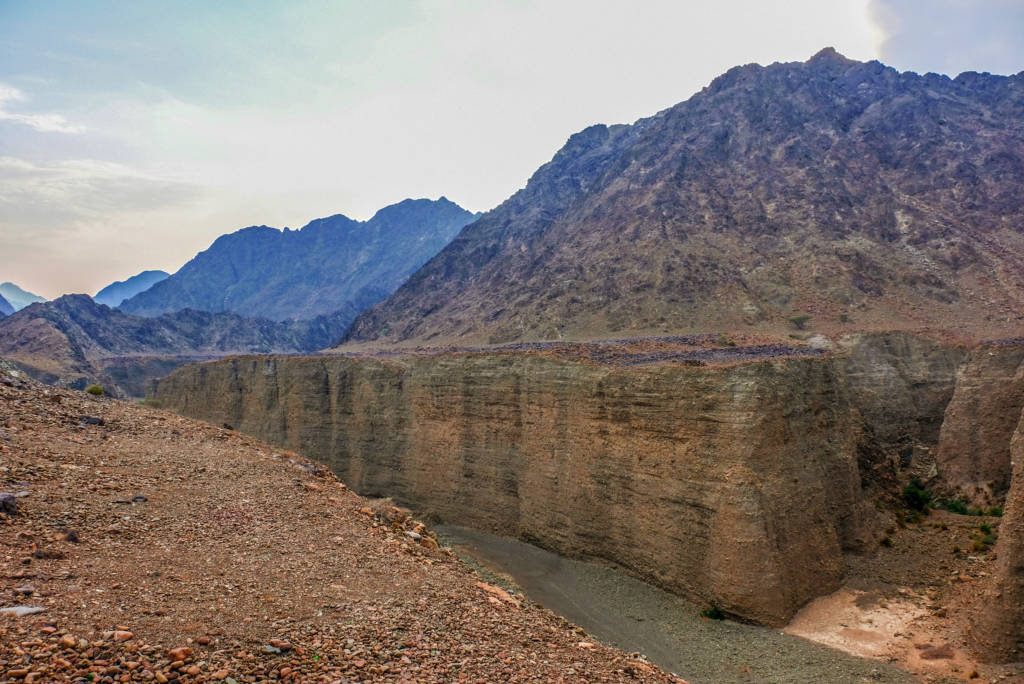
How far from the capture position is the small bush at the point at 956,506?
81.4 feet

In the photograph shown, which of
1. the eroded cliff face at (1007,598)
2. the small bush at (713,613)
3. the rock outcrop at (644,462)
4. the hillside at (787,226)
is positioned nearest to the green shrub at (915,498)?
the rock outcrop at (644,462)

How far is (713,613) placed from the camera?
18.0 m

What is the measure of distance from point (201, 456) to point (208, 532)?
413cm

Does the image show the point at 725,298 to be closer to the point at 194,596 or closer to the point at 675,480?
the point at 675,480

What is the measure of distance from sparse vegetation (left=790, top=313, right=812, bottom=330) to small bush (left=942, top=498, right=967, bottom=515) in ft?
67.7

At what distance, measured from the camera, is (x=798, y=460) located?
19.5m

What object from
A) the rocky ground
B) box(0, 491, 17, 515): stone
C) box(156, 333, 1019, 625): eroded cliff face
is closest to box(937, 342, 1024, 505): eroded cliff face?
box(156, 333, 1019, 625): eroded cliff face

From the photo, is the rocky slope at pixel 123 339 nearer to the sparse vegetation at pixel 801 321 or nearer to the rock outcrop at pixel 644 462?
the rock outcrop at pixel 644 462

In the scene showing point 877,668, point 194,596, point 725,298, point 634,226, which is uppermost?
point 634,226

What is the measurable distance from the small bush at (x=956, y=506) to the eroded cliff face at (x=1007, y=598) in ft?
38.5

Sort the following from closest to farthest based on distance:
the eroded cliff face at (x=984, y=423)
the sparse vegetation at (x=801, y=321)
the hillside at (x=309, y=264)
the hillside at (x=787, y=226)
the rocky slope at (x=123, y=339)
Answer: the eroded cliff face at (x=984, y=423), the sparse vegetation at (x=801, y=321), the hillside at (x=787, y=226), the rocky slope at (x=123, y=339), the hillside at (x=309, y=264)

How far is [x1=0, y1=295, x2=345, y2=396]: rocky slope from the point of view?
72062 millimetres

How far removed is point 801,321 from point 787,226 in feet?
48.4


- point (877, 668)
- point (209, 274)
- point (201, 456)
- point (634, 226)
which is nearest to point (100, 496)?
point (201, 456)
